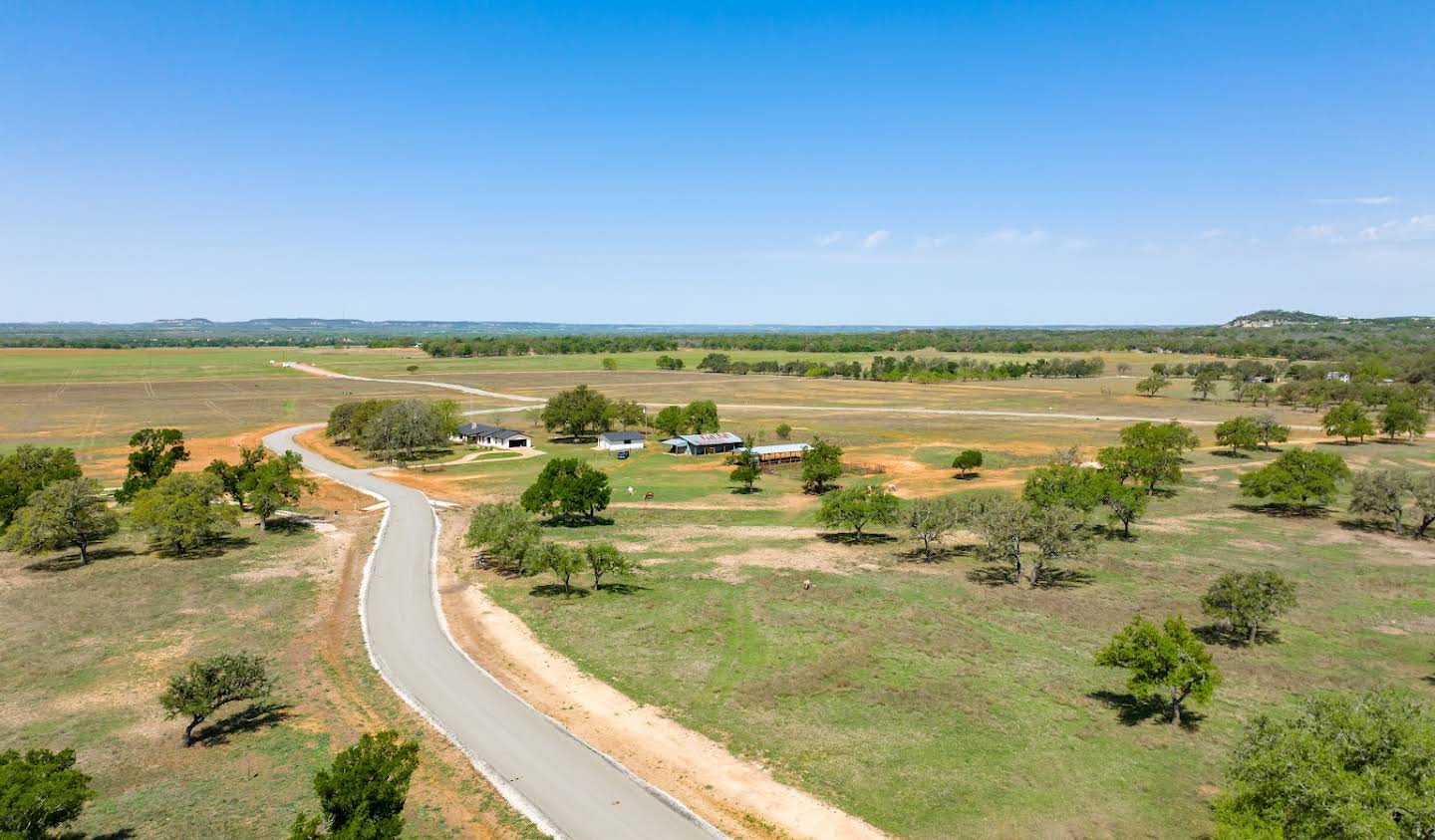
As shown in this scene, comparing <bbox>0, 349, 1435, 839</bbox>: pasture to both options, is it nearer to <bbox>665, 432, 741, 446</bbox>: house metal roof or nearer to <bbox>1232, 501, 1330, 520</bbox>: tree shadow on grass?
<bbox>1232, 501, 1330, 520</bbox>: tree shadow on grass

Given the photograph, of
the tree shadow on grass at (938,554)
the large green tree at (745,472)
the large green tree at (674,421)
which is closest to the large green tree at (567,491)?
the large green tree at (745,472)

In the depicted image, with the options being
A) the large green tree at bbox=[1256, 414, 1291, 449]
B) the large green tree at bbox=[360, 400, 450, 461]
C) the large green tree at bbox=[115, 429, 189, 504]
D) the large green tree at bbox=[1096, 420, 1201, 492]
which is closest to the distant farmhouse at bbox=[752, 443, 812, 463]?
the large green tree at bbox=[1096, 420, 1201, 492]

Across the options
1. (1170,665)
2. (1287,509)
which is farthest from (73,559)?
(1287,509)

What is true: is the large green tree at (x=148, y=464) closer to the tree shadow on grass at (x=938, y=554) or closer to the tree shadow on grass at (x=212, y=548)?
the tree shadow on grass at (x=212, y=548)

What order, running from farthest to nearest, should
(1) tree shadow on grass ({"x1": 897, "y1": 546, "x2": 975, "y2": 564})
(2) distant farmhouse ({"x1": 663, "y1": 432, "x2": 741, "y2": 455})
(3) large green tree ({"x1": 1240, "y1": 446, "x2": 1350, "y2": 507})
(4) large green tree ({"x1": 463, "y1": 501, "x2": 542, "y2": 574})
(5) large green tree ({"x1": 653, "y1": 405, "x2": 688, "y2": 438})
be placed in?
(5) large green tree ({"x1": 653, "y1": 405, "x2": 688, "y2": 438})
(2) distant farmhouse ({"x1": 663, "y1": 432, "x2": 741, "y2": 455})
(3) large green tree ({"x1": 1240, "y1": 446, "x2": 1350, "y2": 507})
(1) tree shadow on grass ({"x1": 897, "y1": 546, "x2": 975, "y2": 564})
(4) large green tree ({"x1": 463, "y1": 501, "x2": 542, "y2": 574})

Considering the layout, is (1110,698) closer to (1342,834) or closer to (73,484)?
(1342,834)

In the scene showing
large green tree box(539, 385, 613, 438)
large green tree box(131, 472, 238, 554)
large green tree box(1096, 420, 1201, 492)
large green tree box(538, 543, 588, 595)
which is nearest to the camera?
large green tree box(538, 543, 588, 595)
